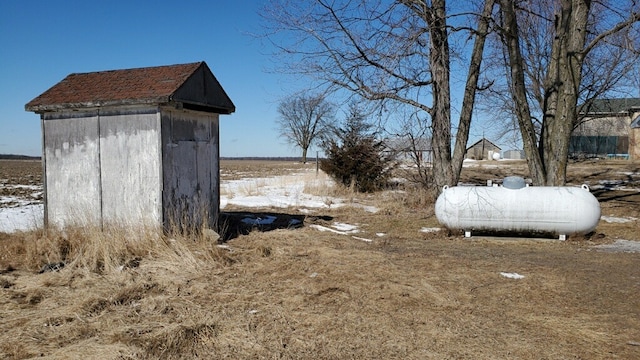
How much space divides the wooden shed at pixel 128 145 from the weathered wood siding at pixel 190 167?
2 centimetres

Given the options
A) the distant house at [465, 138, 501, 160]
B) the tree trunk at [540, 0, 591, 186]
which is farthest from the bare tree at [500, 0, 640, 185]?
the distant house at [465, 138, 501, 160]

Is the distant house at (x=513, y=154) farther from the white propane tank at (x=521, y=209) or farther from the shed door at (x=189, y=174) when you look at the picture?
the shed door at (x=189, y=174)

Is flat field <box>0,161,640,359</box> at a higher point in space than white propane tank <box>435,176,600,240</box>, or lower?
lower

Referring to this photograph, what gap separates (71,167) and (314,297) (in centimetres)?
505

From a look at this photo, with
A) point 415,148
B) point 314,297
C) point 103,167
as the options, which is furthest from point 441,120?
point 314,297

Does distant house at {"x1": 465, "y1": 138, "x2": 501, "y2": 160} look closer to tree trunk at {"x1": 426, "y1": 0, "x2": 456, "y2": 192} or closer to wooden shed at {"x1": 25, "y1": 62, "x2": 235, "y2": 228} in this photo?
tree trunk at {"x1": 426, "y1": 0, "x2": 456, "y2": 192}

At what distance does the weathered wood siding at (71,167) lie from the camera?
6.98m

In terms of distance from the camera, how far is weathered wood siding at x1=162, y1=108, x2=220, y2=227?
22.1 ft

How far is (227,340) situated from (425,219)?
741cm

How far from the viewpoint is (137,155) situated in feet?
22.0

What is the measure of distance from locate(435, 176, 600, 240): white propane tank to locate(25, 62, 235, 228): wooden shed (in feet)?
15.2

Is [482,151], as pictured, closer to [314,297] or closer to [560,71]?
[560,71]

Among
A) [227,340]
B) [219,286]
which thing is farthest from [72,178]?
[227,340]

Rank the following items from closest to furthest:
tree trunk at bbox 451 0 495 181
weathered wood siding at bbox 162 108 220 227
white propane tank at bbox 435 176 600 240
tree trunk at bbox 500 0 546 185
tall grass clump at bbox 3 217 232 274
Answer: tall grass clump at bbox 3 217 232 274, weathered wood siding at bbox 162 108 220 227, white propane tank at bbox 435 176 600 240, tree trunk at bbox 500 0 546 185, tree trunk at bbox 451 0 495 181
